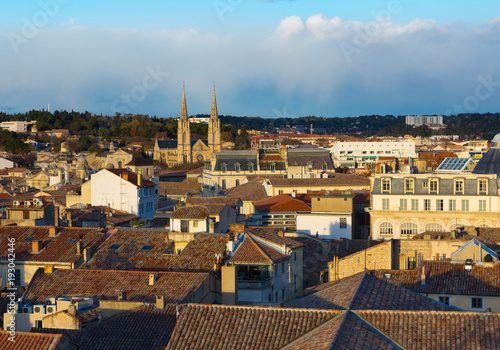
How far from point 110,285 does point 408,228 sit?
2716 cm

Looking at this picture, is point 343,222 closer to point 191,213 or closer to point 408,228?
point 408,228

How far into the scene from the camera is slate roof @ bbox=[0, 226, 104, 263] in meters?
34.0

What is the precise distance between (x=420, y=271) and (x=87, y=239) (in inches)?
568

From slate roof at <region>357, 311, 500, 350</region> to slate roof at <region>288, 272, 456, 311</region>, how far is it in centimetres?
116

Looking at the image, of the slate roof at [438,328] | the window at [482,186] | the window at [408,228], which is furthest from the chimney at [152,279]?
the window at [482,186]

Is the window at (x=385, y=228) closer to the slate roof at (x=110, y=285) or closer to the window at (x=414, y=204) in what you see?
the window at (x=414, y=204)

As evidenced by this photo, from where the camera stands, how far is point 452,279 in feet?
88.3

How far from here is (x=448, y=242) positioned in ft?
113

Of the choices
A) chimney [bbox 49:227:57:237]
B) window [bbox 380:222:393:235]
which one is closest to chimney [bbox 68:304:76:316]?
chimney [bbox 49:227:57:237]

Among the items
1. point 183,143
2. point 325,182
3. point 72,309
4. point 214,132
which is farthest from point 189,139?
Answer: point 72,309

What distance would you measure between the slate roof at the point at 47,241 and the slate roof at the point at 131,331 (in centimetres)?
1215

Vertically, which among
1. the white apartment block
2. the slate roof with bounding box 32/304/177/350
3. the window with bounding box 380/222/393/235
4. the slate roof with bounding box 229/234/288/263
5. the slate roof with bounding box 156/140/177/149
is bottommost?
the window with bounding box 380/222/393/235

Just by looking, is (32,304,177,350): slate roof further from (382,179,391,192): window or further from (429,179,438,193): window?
(429,179,438,193): window

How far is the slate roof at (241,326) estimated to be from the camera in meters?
16.3
